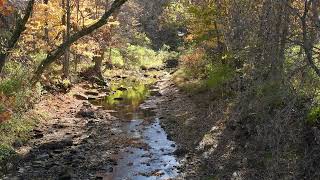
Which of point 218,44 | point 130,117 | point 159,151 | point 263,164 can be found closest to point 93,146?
point 159,151

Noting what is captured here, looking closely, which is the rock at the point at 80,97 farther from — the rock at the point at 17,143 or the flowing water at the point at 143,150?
the rock at the point at 17,143

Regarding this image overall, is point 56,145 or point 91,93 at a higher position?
point 91,93

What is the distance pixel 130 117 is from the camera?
20438 millimetres

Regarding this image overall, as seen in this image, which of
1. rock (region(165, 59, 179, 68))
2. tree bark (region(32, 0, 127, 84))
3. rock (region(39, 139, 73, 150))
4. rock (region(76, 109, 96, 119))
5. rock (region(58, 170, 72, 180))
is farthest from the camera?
rock (region(165, 59, 179, 68))

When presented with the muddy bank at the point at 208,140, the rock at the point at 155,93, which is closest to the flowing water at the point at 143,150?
the muddy bank at the point at 208,140

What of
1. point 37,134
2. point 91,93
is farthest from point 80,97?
point 37,134

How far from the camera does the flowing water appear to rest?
12305 millimetres

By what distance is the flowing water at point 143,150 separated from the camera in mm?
12305

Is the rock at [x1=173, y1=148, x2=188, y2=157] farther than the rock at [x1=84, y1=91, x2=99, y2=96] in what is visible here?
No

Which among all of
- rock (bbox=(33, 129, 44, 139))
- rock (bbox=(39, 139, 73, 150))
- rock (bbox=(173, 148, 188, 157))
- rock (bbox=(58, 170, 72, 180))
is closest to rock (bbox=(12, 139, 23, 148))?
rock (bbox=(39, 139, 73, 150))

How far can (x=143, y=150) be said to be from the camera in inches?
582

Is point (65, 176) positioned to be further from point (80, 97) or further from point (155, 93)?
point (155, 93)

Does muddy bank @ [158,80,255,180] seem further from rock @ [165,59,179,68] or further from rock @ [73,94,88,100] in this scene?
rock @ [165,59,179,68]

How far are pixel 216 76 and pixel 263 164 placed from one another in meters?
8.68
